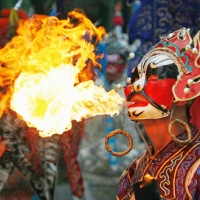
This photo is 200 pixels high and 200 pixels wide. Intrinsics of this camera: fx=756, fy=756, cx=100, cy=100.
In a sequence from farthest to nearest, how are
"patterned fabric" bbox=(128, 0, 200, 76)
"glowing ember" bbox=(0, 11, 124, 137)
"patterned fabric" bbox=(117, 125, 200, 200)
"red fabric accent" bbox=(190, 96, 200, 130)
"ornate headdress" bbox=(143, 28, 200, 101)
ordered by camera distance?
"patterned fabric" bbox=(128, 0, 200, 76) → "glowing ember" bbox=(0, 11, 124, 137) → "red fabric accent" bbox=(190, 96, 200, 130) → "ornate headdress" bbox=(143, 28, 200, 101) → "patterned fabric" bbox=(117, 125, 200, 200)

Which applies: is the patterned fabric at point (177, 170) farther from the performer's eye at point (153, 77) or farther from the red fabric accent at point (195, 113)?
the performer's eye at point (153, 77)

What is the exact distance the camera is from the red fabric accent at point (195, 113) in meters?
4.08

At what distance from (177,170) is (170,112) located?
0.31 metres

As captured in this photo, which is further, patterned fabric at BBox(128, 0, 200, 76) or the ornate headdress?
patterned fabric at BBox(128, 0, 200, 76)

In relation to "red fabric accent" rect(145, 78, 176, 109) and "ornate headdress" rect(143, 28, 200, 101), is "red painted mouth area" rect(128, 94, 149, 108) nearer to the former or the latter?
"red fabric accent" rect(145, 78, 176, 109)

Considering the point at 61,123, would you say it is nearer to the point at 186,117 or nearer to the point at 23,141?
the point at 186,117

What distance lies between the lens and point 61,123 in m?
4.18

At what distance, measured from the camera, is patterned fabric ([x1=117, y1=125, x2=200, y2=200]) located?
3.81 metres

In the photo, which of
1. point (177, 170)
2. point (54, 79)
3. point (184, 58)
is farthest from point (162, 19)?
point (177, 170)

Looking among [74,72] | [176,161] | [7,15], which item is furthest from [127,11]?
[176,161]

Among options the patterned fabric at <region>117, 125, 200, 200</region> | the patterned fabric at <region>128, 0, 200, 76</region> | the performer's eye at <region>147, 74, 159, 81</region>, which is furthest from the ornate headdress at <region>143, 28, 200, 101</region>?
the patterned fabric at <region>128, 0, 200, 76</region>

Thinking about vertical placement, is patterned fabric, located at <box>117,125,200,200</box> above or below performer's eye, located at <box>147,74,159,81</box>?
below

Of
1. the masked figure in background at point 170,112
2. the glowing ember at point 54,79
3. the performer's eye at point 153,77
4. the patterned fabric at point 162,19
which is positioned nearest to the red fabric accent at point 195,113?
the masked figure in background at point 170,112

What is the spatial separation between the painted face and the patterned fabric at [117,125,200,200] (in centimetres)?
19
